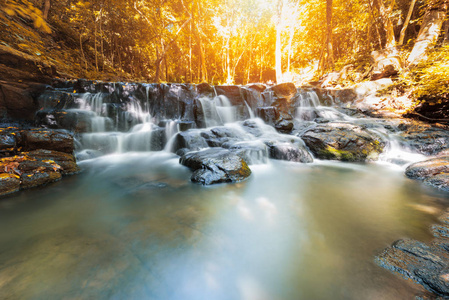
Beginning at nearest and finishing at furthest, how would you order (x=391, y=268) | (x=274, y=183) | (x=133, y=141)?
1. (x=391, y=268)
2. (x=274, y=183)
3. (x=133, y=141)

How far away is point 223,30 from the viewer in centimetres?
1769

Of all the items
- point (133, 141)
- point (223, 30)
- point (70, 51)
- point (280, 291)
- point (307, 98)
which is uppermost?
point (223, 30)

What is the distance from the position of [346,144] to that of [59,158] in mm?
8766

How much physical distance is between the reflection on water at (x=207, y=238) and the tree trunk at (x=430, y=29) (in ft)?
33.0

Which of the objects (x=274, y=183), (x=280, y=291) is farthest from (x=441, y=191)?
(x=280, y=291)

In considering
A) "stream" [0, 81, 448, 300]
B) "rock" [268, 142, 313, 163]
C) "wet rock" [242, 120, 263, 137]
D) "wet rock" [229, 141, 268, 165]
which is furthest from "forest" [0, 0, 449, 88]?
"wet rock" [229, 141, 268, 165]

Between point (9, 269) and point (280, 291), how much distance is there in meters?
2.70

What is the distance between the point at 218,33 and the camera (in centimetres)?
1930

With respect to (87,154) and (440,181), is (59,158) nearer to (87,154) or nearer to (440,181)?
(87,154)

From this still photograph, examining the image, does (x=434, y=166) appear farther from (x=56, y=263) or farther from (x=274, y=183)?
(x=56, y=263)

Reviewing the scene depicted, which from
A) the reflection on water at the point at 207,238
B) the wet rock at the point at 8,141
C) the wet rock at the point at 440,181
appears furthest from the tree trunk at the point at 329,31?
the wet rock at the point at 8,141

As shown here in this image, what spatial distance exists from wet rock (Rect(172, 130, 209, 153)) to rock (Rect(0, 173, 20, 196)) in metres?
4.15

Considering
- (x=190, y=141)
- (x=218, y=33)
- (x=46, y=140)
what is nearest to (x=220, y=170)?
(x=190, y=141)

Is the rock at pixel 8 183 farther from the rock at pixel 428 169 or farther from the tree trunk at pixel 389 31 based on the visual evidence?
the tree trunk at pixel 389 31
